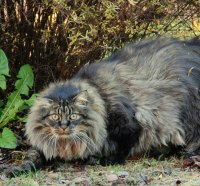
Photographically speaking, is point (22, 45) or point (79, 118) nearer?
point (79, 118)

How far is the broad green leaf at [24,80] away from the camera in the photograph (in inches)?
302

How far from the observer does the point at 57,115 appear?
6539mm

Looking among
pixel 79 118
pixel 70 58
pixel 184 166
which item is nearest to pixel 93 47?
pixel 70 58

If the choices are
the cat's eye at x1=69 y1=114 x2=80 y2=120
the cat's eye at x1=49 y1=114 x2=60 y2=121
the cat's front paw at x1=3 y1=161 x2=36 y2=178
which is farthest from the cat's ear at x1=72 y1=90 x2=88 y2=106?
the cat's front paw at x1=3 y1=161 x2=36 y2=178

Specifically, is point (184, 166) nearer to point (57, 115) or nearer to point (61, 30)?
point (57, 115)

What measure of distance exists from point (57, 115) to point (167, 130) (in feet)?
4.17

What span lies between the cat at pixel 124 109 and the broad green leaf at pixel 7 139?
41cm

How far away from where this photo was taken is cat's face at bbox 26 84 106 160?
6547 mm

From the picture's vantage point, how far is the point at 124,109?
266 inches

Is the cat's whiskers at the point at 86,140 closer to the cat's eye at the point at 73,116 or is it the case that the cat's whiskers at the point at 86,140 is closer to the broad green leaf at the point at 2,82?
the cat's eye at the point at 73,116

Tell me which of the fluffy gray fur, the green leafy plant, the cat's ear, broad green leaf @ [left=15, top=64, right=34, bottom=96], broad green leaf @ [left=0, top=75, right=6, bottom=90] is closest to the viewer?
the cat's ear

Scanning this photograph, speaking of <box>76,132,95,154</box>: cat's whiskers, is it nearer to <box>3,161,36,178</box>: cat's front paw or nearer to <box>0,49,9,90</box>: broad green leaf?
<box>3,161,36,178</box>: cat's front paw

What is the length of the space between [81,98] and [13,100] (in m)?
1.46

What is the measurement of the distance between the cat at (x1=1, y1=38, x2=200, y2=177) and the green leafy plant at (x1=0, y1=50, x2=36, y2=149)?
0.49m
